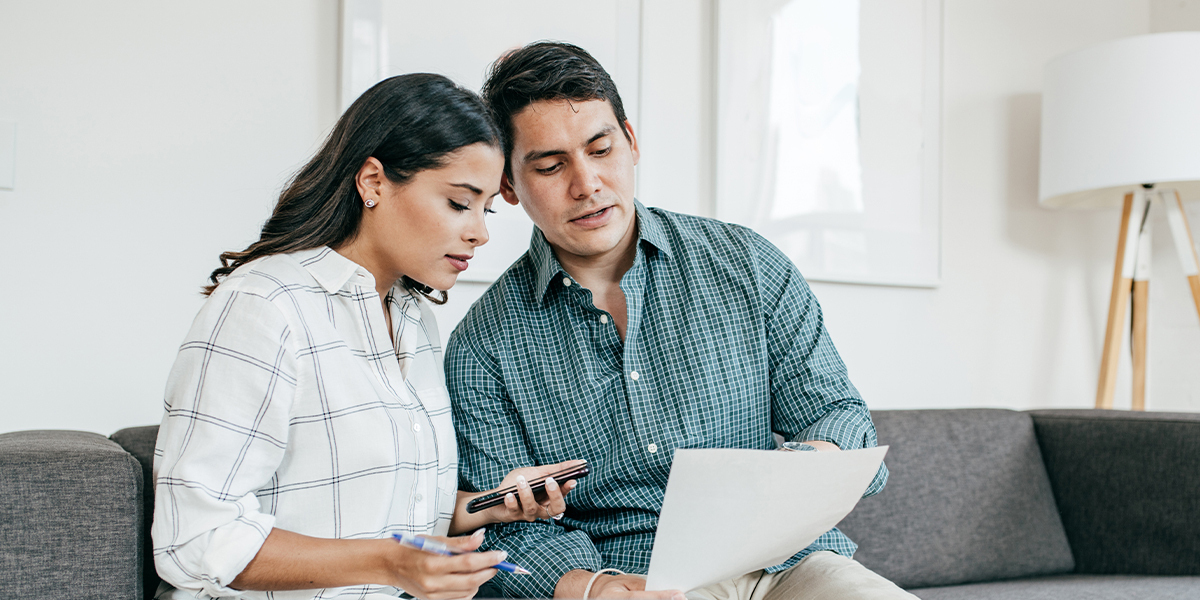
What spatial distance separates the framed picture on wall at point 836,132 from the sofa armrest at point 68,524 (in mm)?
1449

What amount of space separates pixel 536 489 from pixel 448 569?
327mm

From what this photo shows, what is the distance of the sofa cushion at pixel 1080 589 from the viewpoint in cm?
152

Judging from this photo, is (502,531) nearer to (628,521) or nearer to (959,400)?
(628,521)

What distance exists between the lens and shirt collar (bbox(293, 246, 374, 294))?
1070 mm

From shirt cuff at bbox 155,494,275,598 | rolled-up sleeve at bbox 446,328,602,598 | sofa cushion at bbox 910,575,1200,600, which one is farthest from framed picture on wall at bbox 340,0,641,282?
sofa cushion at bbox 910,575,1200,600

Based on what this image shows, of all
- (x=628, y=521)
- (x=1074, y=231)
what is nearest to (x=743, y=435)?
(x=628, y=521)

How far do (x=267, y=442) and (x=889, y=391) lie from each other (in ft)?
5.93

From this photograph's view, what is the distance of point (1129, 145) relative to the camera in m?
2.09

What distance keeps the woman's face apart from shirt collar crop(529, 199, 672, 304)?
0.87 ft

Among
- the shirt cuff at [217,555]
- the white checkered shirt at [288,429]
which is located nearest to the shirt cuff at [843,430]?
the white checkered shirt at [288,429]

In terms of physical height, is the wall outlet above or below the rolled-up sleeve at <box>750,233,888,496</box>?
above

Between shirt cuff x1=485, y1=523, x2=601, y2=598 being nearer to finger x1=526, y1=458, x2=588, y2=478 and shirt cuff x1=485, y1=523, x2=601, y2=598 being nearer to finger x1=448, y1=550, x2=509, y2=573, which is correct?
finger x1=526, y1=458, x2=588, y2=478

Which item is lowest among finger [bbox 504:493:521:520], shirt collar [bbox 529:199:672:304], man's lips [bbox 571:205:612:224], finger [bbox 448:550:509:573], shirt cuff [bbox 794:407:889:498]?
finger [bbox 504:493:521:520]

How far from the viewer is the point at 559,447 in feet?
4.50
